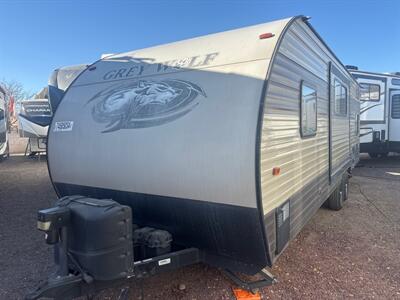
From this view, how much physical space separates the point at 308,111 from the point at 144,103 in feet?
6.10

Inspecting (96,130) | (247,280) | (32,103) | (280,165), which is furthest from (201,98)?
(32,103)

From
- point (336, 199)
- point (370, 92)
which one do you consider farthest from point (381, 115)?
point (336, 199)

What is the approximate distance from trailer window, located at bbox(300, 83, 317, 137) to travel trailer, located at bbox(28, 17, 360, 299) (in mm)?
13

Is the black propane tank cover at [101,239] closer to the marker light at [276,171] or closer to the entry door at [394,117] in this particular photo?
the marker light at [276,171]

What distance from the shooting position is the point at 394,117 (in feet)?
46.2

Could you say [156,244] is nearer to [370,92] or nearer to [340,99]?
[340,99]

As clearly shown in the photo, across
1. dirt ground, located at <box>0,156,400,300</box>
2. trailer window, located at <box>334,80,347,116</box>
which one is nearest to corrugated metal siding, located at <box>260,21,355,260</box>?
dirt ground, located at <box>0,156,400,300</box>

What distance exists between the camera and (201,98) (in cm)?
316

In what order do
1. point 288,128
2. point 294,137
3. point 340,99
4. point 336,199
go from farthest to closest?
point 336,199 → point 340,99 → point 294,137 → point 288,128

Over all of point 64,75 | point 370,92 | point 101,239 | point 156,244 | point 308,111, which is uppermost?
point 64,75

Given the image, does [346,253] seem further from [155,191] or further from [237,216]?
[155,191]

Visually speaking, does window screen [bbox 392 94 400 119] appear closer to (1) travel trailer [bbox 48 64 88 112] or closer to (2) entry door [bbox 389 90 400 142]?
(2) entry door [bbox 389 90 400 142]

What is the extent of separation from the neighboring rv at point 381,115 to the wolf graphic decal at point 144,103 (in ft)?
37.8

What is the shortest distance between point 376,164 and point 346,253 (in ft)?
36.0
